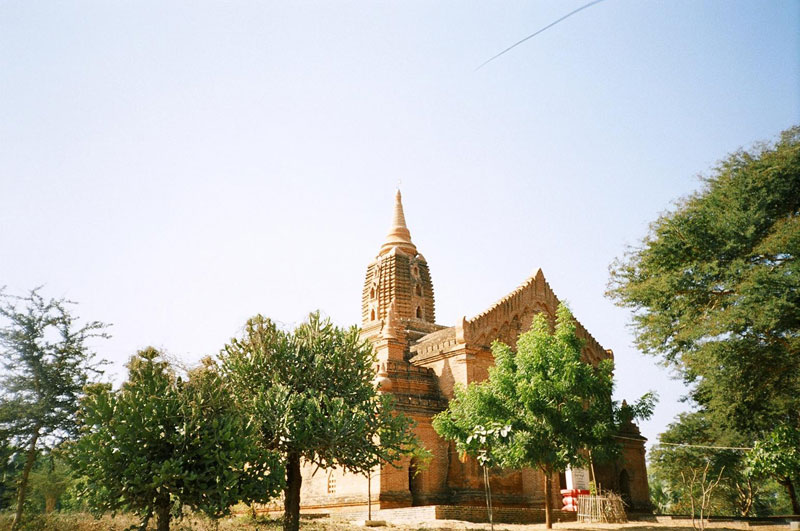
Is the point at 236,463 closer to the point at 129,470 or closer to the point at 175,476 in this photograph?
the point at 175,476

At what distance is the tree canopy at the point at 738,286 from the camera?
22.0 metres

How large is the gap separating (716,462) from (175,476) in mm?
33420

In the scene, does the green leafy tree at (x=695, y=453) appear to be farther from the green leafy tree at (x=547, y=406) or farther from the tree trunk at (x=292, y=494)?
the tree trunk at (x=292, y=494)

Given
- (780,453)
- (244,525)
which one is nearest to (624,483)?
(780,453)

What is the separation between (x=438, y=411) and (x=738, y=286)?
13.6 meters

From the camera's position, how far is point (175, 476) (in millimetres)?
14719

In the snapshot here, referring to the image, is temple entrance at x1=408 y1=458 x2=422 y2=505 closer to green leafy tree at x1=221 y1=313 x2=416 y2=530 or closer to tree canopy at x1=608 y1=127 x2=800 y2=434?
green leafy tree at x1=221 y1=313 x2=416 y2=530

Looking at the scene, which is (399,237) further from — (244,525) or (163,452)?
(163,452)

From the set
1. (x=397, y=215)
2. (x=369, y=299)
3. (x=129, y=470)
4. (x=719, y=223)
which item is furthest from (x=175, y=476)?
(x=397, y=215)

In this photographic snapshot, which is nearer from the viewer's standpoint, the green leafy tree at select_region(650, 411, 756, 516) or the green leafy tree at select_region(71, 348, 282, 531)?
the green leafy tree at select_region(71, 348, 282, 531)

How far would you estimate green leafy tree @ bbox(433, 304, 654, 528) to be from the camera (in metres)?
21.3

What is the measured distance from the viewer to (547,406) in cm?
2147

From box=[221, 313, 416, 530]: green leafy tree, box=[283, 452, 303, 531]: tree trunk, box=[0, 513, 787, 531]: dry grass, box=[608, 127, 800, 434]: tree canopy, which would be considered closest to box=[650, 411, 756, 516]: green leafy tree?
box=[608, 127, 800, 434]: tree canopy

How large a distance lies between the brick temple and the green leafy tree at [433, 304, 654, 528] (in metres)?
2.01
